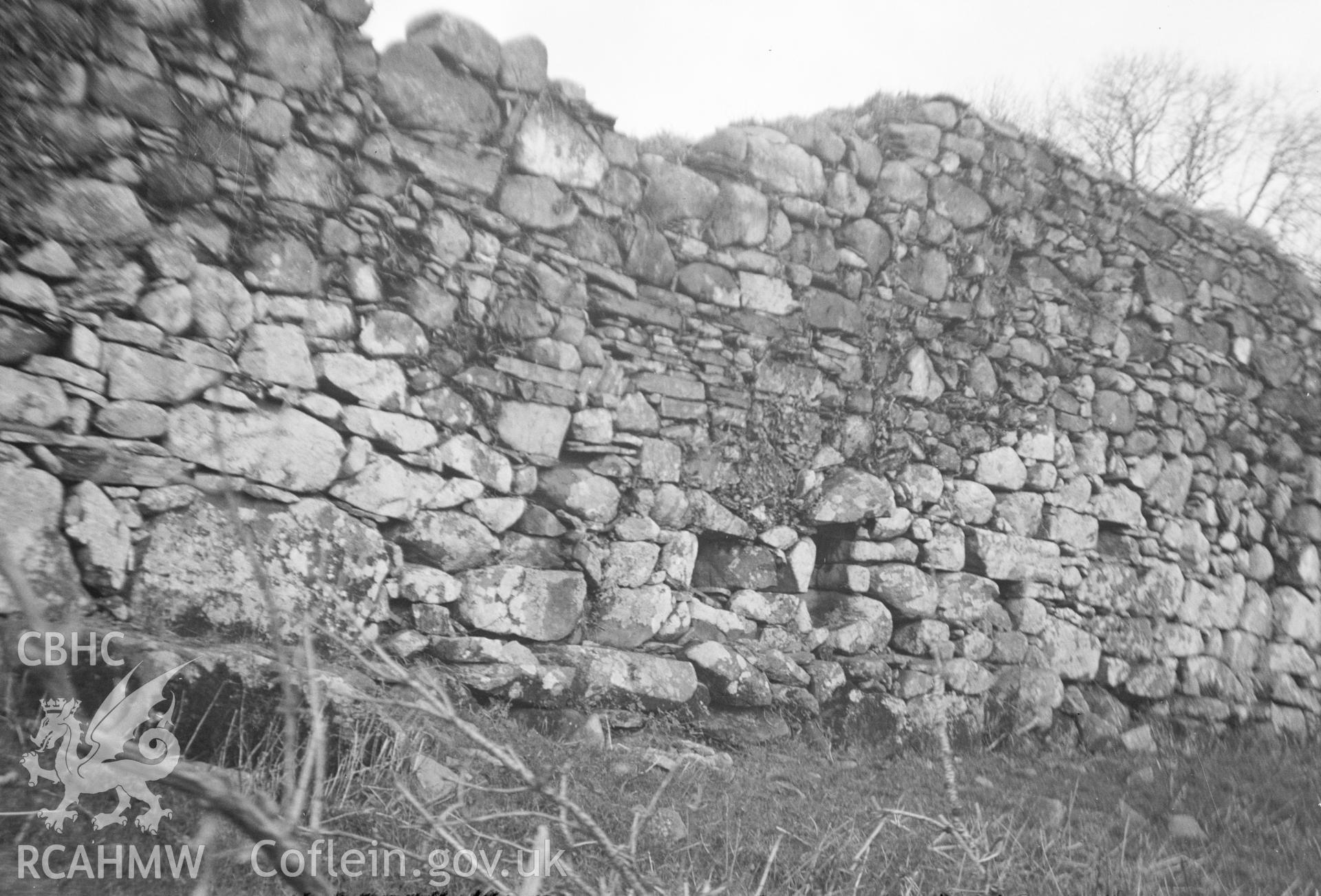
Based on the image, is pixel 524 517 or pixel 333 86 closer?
pixel 333 86

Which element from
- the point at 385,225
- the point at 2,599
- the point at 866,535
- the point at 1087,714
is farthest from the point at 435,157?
the point at 1087,714

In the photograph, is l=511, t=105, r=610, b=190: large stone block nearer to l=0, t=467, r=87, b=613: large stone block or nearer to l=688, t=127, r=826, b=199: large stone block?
l=688, t=127, r=826, b=199: large stone block

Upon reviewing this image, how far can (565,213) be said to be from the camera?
12.4ft

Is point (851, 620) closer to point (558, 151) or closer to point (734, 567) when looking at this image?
point (734, 567)

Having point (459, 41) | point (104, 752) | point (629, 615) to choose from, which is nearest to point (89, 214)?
point (459, 41)

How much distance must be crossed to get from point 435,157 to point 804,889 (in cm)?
287

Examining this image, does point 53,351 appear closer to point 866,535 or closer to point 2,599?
point 2,599

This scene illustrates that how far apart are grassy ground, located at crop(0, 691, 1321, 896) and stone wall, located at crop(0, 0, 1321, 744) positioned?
37 centimetres

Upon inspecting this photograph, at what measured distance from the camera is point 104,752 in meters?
2.25

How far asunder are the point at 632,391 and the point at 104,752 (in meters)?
2.32

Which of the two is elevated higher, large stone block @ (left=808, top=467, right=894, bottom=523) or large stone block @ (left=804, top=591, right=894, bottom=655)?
large stone block @ (left=808, top=467, right=894, bottom=523)

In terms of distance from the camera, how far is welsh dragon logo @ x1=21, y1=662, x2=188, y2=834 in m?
2.16

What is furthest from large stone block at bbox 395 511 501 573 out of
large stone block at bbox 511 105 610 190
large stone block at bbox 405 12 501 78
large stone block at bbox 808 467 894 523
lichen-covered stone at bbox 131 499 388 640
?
large stone block at bbox 405 12 501 78

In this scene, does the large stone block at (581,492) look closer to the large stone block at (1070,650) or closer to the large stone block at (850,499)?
the large stone block at (850,499)
